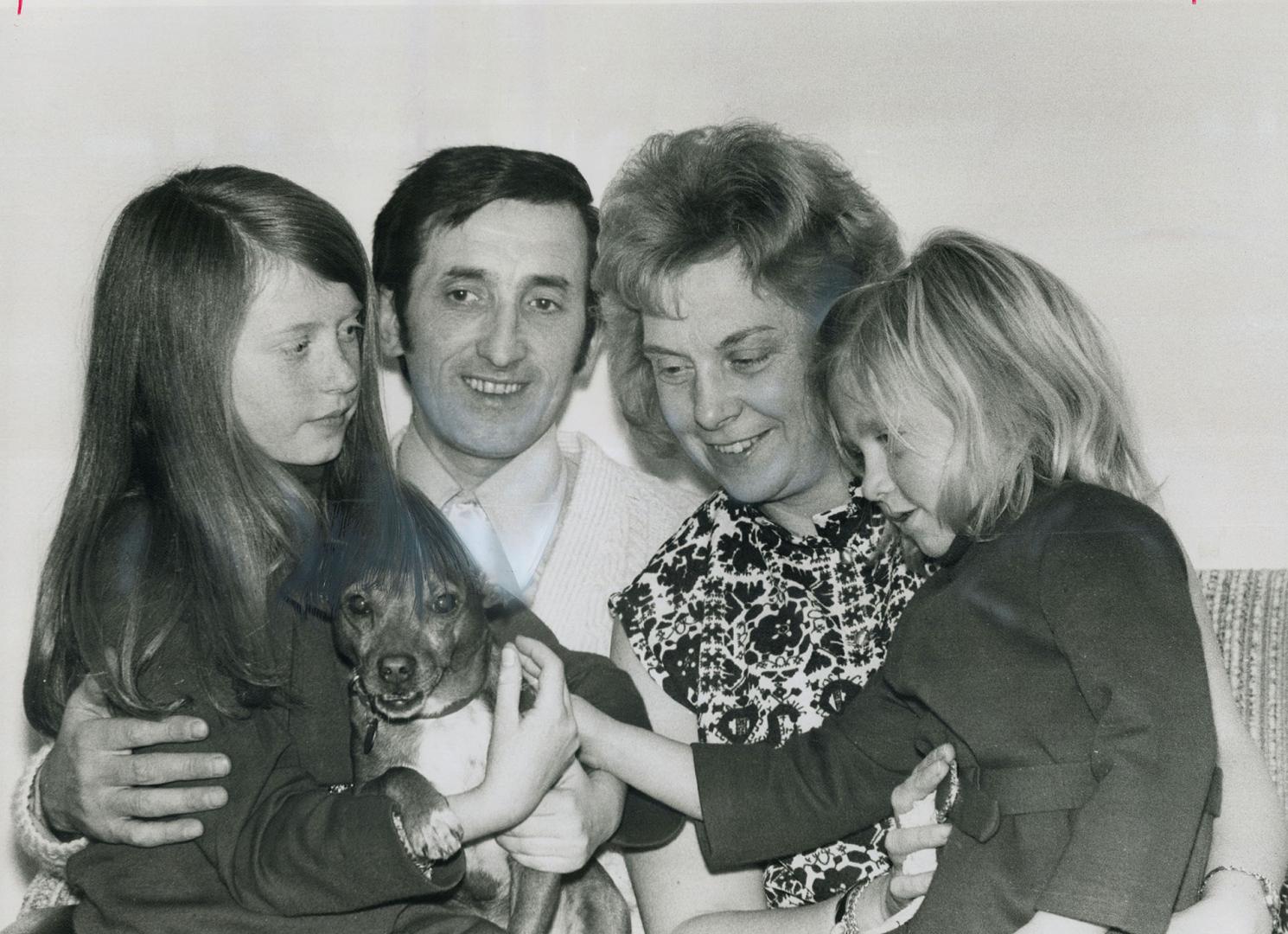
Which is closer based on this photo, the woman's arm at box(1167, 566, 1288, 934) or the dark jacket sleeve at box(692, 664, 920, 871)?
the woman's arm at box(1167, 566, 1288, 934)

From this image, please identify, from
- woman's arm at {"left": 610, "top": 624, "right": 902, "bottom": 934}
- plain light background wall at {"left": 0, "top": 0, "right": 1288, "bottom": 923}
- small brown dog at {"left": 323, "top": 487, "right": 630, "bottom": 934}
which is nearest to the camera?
small brown dog at {"left": 323, "top": 487, "right": 630, "bottom": 934}

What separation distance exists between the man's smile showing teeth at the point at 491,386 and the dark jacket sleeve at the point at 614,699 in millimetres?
282

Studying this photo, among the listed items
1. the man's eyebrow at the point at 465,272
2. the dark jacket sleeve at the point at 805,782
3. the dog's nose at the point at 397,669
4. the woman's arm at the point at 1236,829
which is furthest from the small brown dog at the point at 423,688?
the woman's arm at the point at 1236,829

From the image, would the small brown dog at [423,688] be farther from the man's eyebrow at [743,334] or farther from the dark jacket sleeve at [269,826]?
the man's eyebrow at [743,334]

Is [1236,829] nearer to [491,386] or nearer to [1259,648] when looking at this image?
[1259,648]

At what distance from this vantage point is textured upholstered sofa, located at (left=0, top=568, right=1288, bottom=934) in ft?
5.77

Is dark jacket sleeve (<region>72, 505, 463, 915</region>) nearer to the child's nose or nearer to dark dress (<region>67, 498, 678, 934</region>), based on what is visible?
dark dress (<region>67, 498, 678, 934</region>)

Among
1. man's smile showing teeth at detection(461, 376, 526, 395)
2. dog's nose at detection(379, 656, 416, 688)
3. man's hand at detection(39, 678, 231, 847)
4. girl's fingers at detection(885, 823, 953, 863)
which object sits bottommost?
girl's fingers at detection(885, 823, 953, 863)

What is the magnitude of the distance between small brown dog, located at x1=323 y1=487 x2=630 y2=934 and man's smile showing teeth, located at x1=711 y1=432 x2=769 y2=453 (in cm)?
40

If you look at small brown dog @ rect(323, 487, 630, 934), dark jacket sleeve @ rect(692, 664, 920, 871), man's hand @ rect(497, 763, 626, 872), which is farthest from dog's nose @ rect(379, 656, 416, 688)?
dark jacket sleeve @ rect(692, 664, 920, 871)

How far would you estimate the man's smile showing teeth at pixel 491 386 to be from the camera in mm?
1689

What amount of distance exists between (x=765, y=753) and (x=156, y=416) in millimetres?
837

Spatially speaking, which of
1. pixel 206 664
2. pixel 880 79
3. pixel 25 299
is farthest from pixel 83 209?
pixel 880 79

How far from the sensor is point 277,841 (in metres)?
1.34
